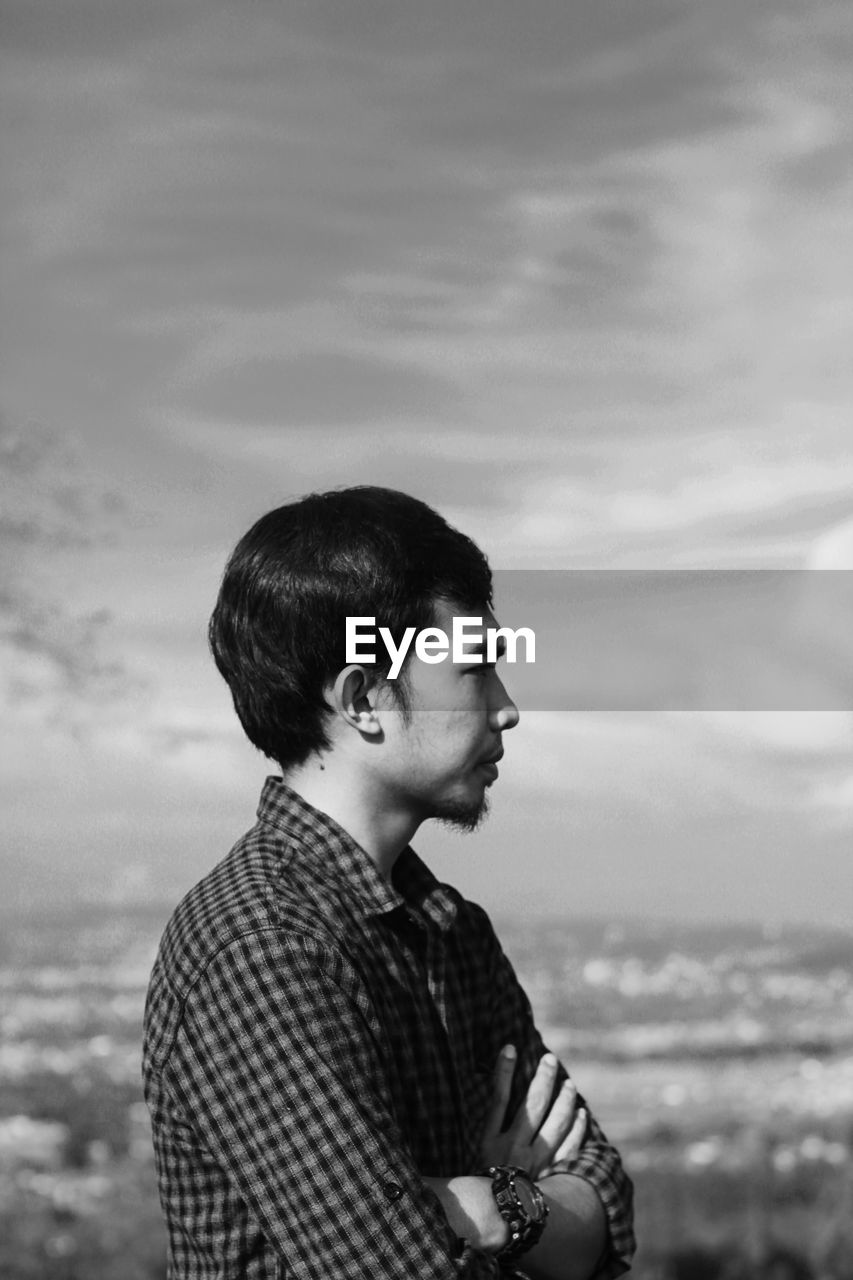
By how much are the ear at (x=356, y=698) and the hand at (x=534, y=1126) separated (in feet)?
1.03

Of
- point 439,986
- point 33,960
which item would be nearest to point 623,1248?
point 439,986

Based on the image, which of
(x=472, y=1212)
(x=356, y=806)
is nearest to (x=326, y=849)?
(x=356, y=806)

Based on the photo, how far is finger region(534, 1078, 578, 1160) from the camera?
1.23m

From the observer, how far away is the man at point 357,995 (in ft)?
3.15

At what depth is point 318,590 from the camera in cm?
112

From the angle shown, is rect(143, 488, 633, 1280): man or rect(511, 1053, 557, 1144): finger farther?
rect(511, 1053, 557, 1144): finger

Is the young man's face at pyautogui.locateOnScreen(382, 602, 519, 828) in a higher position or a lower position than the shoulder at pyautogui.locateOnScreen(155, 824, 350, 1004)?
higher

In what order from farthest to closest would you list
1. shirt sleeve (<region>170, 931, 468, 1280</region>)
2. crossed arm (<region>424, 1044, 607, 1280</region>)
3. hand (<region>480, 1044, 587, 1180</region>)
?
hand (<region>480, 1044, 587, 1180</region>), crossed arm (<region>424, 1044, 607, 1280</region>), shirt sleeve (<region>170, 931, 468, 1280</region>)

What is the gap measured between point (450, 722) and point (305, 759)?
12 cm

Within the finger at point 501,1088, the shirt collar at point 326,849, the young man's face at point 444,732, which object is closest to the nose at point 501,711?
the young man's face at point 444,732

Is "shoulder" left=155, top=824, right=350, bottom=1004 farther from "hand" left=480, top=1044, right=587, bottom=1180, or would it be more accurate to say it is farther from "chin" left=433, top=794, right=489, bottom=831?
"hand" left=480, top=1044, right=587, bottom=1180

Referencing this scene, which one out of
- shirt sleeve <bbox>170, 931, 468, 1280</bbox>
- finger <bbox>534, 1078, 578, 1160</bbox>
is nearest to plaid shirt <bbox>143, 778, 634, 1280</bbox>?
shirt sleeve <bbox>170, 931, 468, 1280</bbox>

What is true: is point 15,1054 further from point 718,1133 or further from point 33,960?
point 718,1133

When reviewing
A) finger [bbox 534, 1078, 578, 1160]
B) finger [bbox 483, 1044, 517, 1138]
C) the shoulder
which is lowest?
finger [bbox 534, 1078, 578, 1160]
